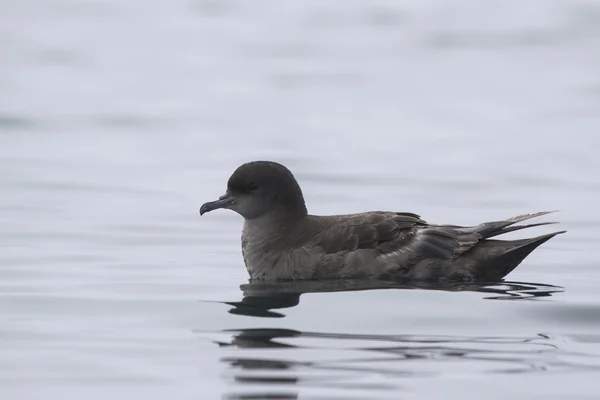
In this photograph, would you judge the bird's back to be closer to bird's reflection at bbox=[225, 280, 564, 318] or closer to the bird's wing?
the bird's wing

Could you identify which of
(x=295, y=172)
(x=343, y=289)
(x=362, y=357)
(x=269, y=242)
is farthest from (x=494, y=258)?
(x=295, y=172)

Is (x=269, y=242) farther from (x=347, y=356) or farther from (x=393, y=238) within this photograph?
(x=347, y=356)

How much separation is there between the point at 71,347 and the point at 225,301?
1.84 meters

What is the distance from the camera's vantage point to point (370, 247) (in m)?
12.0

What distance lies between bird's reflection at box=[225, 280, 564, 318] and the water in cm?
4

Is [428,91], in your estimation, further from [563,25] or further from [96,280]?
[96,280]

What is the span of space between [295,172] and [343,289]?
22.5 ft

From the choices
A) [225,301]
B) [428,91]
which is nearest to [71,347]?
[225,301]

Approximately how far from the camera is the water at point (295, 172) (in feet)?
30.4

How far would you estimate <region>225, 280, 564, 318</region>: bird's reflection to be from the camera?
11266 millimetres

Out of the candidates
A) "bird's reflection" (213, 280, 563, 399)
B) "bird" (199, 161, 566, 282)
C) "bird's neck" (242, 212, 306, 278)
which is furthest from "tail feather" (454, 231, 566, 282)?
"bird's reflection" (213, 280, 563, 399)

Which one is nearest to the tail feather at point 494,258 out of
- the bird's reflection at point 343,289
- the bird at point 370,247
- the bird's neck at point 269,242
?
the bird at point 370,247

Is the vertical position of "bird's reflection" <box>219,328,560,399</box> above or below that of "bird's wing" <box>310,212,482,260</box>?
below

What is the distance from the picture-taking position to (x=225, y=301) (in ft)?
37.3
